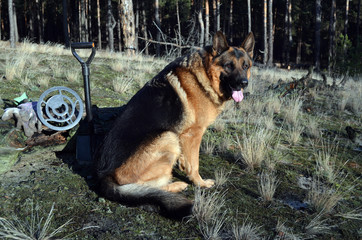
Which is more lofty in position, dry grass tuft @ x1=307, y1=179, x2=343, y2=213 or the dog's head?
the dog's head

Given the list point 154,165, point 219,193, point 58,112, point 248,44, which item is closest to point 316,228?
point 219,193

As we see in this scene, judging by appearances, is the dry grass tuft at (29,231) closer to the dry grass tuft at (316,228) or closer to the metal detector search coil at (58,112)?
the metal detector search coil at (58,112)

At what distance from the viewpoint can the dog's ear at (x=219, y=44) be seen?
3018 millimetres

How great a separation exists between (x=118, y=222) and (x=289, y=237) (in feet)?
4.67

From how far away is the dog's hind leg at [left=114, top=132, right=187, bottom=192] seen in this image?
2.45 m

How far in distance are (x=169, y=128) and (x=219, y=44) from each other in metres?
1.24

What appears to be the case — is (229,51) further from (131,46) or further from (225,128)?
(131,46)

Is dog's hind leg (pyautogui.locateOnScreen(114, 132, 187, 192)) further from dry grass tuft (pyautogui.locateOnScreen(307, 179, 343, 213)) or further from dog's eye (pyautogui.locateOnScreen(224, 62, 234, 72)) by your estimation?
dry grass tuft (pyautogui.locateOnScreen(307, 179, 343, 213))

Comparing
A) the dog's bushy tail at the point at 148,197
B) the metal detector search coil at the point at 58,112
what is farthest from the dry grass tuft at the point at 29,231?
the metal detector search coil at the point at 58,112

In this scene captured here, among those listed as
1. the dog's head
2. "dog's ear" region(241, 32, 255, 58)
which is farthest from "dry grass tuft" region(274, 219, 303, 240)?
"dog's ear" region(241, 32, 255, 58)

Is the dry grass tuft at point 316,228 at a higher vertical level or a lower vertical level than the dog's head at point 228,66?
lower

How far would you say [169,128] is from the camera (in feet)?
8.93

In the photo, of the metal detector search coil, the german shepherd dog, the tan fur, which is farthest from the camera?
the metal detector search coil

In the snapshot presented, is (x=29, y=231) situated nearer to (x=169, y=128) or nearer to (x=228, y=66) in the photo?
(x=169, y=128)
